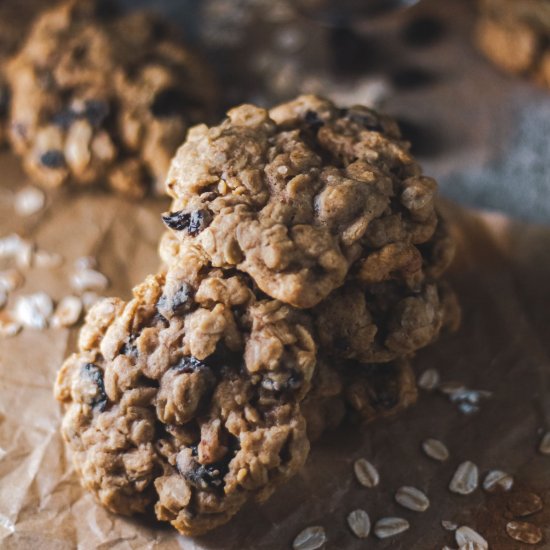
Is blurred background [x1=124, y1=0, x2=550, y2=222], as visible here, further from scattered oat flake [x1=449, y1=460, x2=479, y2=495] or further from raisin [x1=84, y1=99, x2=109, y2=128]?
scattered oat flake [x1=449, y1=460, x2=479, y2=495]

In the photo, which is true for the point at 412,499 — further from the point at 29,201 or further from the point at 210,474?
the point at 29,201


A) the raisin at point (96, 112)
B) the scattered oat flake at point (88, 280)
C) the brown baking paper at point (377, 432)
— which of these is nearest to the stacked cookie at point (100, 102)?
the raisin at point (96, 112)

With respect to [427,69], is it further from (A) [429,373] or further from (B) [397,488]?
(B) [397,488]

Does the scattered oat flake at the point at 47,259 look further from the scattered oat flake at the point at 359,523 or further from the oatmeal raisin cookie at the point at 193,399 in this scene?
the scattered oat flake at the point at 359,523

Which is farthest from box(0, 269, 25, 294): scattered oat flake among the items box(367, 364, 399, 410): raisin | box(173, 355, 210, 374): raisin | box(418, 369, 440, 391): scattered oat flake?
box(418, 369, 440, 391): scattered oat flake

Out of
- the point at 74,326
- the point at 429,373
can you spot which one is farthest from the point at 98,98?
the point at 429,373

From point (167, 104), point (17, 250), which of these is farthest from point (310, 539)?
point (167, 104)

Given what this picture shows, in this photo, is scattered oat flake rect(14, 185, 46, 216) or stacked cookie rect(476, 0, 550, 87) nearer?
scattered oat flake rect(14, 185, 46, 216)
